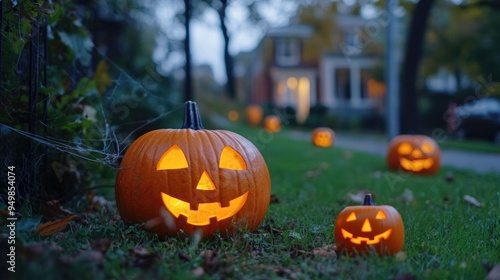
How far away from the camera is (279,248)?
2730mm

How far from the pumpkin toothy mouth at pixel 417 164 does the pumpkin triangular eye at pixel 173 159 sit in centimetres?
504

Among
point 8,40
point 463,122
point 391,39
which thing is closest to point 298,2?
point 391,39

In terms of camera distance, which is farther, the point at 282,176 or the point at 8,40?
the point at 282,176

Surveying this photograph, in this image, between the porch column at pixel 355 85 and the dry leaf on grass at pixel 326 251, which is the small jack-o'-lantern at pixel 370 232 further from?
the porch column at pixel 355 85

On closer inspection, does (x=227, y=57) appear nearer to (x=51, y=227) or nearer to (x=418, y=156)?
(x=418, y=156)

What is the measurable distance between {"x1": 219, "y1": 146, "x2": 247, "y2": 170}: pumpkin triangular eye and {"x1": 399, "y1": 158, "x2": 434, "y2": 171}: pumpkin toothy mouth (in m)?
4.78

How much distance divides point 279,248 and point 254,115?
892 inches

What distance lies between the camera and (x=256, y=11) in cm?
1459

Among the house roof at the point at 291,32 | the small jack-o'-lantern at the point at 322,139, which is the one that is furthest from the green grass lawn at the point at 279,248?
the house roof at the point at 291,32

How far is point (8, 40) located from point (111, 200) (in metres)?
1.69

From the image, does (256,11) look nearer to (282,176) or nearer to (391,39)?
(391,39)

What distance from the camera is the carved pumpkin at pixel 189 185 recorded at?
9.34ft

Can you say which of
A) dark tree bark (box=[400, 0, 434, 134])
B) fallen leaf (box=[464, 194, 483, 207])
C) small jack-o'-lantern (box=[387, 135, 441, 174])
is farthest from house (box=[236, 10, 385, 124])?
fallen leaf (box=[464, 194, 483, 207])

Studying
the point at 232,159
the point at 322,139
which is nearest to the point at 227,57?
the point at 322,139
